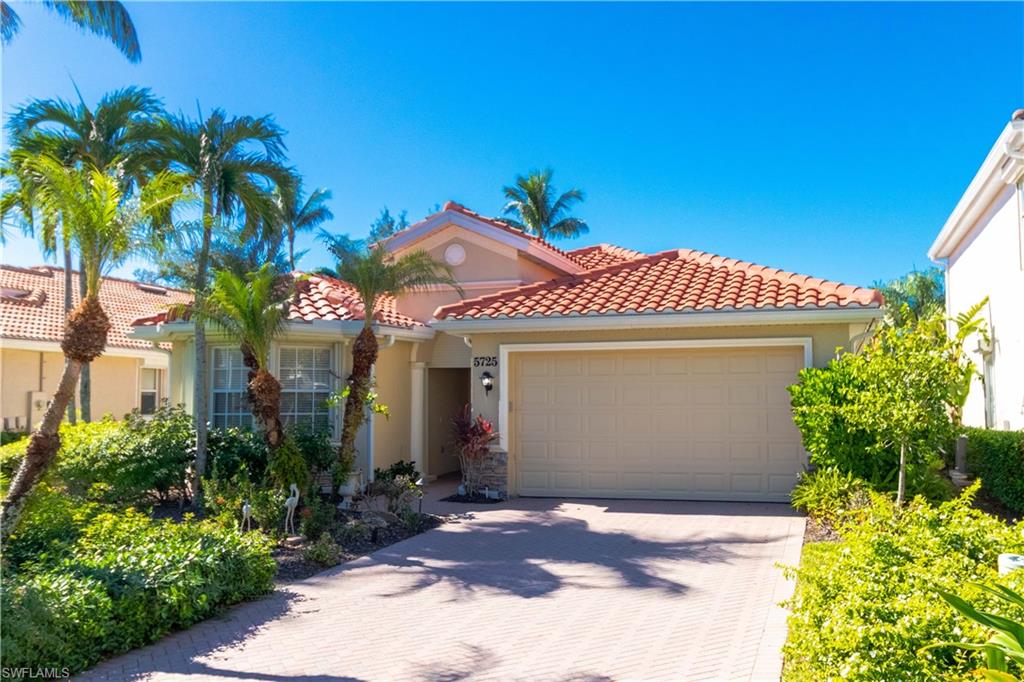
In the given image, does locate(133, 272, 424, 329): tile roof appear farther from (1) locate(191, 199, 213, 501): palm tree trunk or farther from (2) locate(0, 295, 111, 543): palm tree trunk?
(2) locate(0, 295, 111, 543): palm tree trunk

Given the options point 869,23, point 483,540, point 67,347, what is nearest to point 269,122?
point 67,347

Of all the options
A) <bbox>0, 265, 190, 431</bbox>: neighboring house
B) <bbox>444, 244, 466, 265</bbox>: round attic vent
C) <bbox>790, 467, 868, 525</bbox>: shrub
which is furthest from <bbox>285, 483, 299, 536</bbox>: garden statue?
<bbox>0, 265, 190, 431</bbox>: neighboring house

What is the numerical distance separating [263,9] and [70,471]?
790 centimetres

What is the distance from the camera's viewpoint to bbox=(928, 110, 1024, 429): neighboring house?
34.3ft

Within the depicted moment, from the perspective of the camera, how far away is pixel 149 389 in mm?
23781

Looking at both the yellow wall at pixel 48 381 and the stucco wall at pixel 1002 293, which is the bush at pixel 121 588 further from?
the yellow wall at pixel 48 381

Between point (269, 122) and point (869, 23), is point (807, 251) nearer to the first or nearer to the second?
point (869, 23)

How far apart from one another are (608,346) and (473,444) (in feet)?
9.42

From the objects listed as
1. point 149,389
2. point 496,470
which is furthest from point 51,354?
point 496,470

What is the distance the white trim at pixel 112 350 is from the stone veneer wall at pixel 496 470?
33.6ft

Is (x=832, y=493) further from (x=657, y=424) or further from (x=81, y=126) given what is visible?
(x=81, y=126)

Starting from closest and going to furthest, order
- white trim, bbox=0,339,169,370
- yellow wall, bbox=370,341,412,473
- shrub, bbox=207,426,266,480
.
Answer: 1. shrub, bbox=207,426,266,480
2. yellow wall, bbox=370,341,412,473
3. white trim, bbox=0,339,169,370

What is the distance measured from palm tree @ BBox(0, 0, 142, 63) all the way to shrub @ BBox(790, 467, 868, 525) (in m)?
14.3

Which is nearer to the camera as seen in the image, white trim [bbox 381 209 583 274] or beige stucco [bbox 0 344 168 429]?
white trim [bbox 381 209 583 274]
